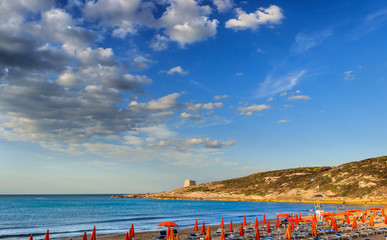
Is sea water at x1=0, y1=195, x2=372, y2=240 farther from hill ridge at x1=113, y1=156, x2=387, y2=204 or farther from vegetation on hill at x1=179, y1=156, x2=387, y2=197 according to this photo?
vegetation on hill at x1=179, y1=156, x2=387, y2=197

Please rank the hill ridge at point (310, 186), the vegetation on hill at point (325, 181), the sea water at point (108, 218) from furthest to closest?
1. the vegetation on hill at point (325, 181)
2. the hill ridge at point (310, 186)
3. the sea water at point (108, 218)

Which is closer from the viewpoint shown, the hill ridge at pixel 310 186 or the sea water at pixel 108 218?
the sea water at pixel 108 218

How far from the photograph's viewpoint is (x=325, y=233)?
25781mm

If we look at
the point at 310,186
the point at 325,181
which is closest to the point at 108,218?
the point at 310,186

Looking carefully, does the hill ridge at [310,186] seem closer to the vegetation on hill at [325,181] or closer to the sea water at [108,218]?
the vegetation on hill at [325,181]

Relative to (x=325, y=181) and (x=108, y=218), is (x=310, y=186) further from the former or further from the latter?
(x=108, y=218)

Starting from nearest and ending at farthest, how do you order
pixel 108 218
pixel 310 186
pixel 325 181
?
pixel 108 218 → pixel 325 181 → pixel 310 186

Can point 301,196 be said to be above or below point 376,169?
below

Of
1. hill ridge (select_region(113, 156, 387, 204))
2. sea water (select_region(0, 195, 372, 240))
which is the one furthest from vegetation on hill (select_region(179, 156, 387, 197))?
sea water (select_region(0, 195, 372, 240))

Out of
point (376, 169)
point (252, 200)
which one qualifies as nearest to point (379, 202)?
point (376, 169)

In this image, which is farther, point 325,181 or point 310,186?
point 310,186

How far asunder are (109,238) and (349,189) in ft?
293

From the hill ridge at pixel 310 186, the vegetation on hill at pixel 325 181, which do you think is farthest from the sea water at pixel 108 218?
the vegetation on hill at pixel 325 181

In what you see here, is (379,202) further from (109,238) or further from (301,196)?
(109,238)
